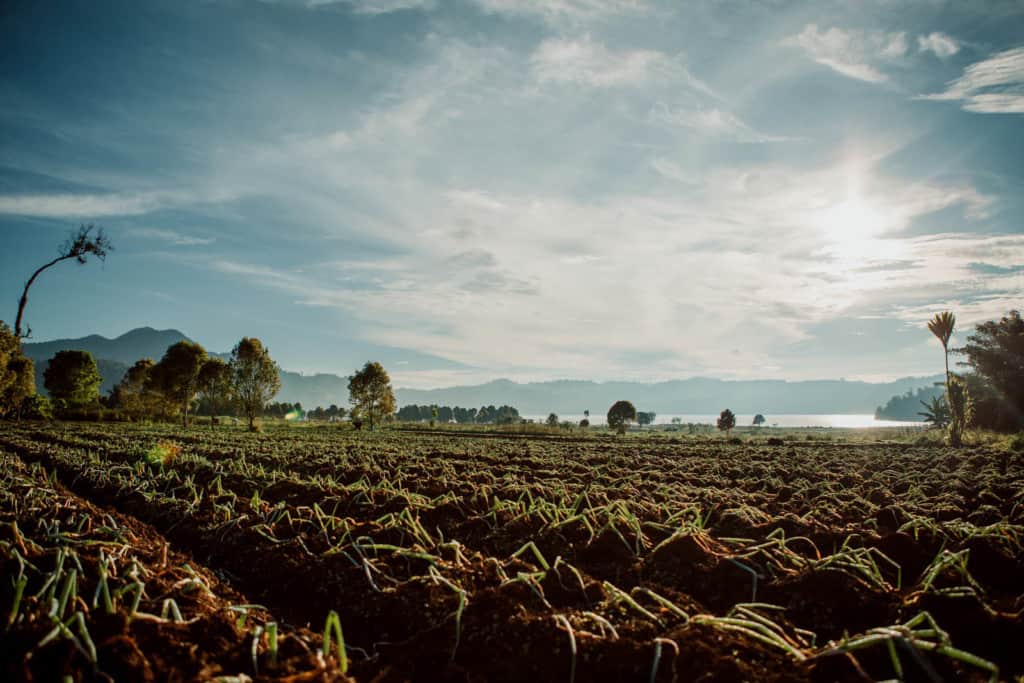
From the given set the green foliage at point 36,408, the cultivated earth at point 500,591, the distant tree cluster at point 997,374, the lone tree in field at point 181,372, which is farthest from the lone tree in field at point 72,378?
the distant tree cluster at point 997,374

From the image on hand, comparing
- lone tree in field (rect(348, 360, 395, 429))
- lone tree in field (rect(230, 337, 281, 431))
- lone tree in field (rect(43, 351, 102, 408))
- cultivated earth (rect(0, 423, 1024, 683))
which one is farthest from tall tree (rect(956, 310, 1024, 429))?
lone tree in field (rect(43, 351, 102, 408))

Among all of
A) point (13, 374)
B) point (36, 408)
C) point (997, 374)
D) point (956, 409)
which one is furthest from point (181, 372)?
point (997, 374)

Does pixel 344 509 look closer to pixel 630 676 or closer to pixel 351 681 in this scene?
pixel 351 681

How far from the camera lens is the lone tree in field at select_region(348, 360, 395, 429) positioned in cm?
5753

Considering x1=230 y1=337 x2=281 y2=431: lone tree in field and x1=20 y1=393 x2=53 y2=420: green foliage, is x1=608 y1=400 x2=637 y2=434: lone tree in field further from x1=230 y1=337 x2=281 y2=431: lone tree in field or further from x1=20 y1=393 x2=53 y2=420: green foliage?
x1=20 y1=393 x2=53 y2=420: green foliage

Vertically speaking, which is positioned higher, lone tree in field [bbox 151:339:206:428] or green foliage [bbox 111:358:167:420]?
lone tree in field [bbox 151:339:206:428]

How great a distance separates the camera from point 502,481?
972 cm

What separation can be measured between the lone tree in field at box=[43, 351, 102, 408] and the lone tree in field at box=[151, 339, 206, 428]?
12152mm

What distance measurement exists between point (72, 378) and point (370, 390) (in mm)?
35818

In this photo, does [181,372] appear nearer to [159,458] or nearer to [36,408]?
Result: [36,408]

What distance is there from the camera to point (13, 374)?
3225cm

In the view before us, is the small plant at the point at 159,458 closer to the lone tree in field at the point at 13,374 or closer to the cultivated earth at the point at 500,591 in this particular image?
the cultivated earth at the point at 500,591

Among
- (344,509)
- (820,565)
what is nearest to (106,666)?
(344,509)

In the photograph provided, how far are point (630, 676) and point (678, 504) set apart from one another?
170 inches
